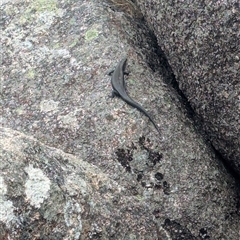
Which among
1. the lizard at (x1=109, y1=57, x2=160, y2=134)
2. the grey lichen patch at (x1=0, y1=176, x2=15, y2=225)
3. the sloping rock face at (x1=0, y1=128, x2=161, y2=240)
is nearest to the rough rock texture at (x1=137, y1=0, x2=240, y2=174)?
the lizard at (x1=109, y1=57, x2=160, y2=134)

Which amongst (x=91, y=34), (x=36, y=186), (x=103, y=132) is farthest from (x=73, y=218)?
(x=91, y=34)

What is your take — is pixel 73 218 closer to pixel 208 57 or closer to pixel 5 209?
pixel 5 209

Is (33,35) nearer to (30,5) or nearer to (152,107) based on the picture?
(30,5)

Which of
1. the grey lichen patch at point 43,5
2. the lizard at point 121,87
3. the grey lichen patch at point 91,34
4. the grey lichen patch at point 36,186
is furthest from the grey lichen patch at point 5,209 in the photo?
the grey lichen patch at point 43,5

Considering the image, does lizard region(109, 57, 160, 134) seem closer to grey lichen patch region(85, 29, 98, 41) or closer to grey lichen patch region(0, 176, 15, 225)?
grey lichen patch region(85, 29, 98, 41)

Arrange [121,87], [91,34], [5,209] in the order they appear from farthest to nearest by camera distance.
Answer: [91,34], [121,87], [5,209]
